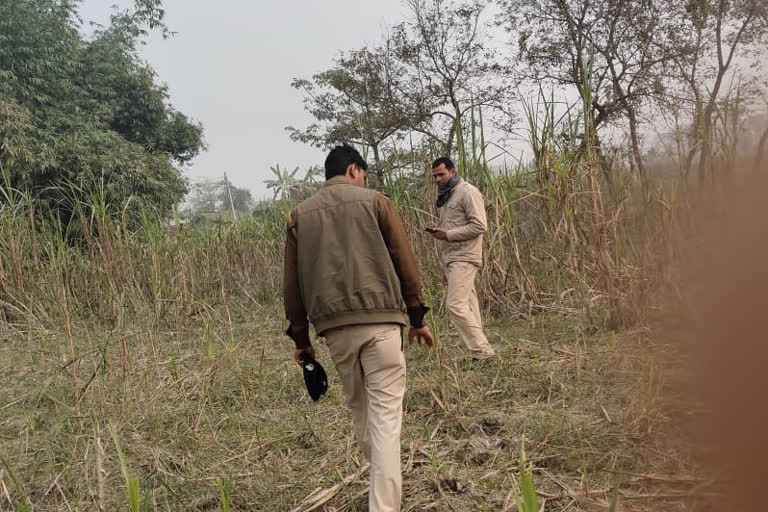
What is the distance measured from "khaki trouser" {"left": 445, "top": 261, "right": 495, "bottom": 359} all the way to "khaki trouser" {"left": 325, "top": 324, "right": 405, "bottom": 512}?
1.81 m

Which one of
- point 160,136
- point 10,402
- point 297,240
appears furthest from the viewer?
point 160,136

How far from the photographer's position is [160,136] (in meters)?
14.9

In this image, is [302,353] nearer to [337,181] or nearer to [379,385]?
[379,385]

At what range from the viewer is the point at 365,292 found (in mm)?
2055

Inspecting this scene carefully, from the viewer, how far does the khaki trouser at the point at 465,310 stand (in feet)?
12.8

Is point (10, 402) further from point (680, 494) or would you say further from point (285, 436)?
point (680, 494)

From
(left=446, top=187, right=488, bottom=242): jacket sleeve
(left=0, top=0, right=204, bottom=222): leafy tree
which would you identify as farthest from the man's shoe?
(left=0, top=0, right=204, bottom=222): leafy tree

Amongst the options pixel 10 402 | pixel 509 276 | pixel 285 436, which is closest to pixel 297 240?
pixel 285 436

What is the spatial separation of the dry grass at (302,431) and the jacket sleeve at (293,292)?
641 millimetres

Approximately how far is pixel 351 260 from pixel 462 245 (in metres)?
2.10

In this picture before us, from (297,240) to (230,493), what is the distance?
109cm

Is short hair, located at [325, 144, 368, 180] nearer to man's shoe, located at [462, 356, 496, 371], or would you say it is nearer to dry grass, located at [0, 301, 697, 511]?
dry grass, located at [0, 301, 697, 511]

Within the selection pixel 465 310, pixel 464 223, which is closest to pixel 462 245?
pixel 464 223

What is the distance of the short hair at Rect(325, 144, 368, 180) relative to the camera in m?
2.22
